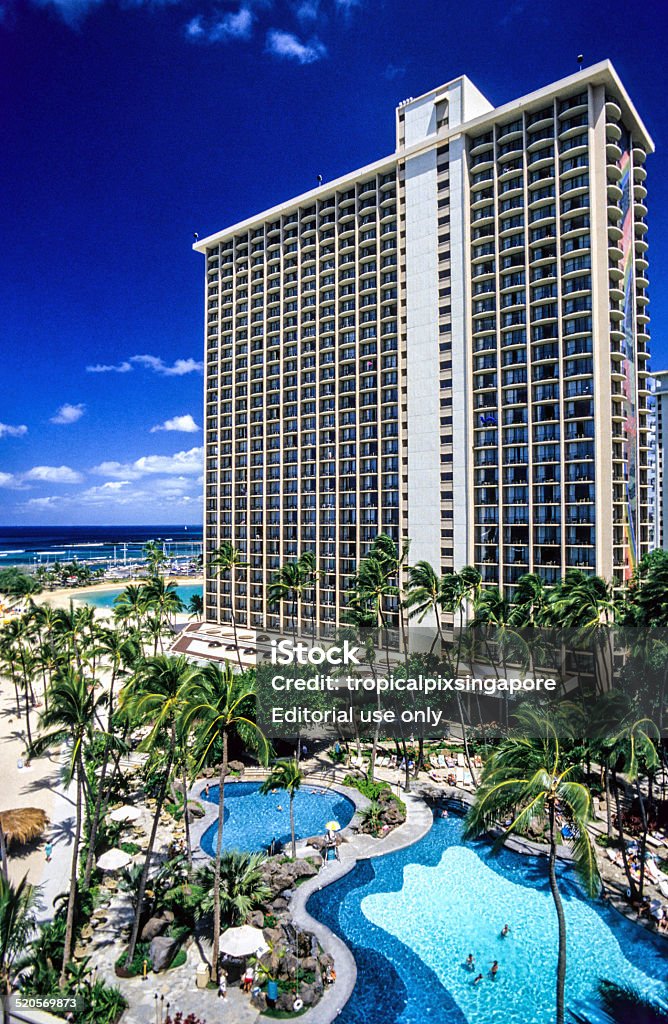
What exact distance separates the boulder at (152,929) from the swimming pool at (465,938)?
7154mm

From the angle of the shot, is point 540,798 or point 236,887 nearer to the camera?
point 540,798

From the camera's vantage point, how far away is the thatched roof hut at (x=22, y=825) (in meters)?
32.7

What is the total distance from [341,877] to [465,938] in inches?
283

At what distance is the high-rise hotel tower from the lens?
58.5m

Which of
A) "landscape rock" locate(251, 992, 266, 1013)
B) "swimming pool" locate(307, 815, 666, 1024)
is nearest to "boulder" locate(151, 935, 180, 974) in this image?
"landscape rock" locate(251, 992, 266, 1013)

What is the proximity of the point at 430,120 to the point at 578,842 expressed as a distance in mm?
76805

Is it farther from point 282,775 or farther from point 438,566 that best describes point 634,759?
point 438,566

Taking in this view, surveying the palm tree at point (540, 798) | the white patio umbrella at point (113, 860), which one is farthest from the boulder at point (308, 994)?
the white patio umbrella at point (113, 860)

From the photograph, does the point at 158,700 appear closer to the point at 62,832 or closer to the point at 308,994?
the point at 308,994

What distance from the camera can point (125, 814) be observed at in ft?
112

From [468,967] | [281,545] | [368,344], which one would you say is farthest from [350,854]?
[368,344]

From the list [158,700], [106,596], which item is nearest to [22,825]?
[158,700]

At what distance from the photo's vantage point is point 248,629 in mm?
88312

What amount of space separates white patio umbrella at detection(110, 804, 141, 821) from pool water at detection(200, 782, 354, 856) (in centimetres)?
445
